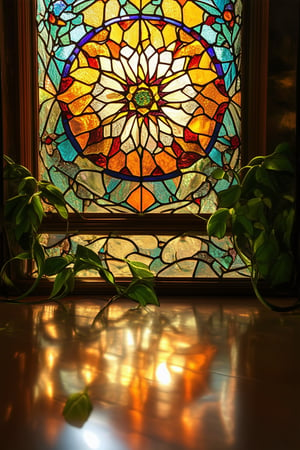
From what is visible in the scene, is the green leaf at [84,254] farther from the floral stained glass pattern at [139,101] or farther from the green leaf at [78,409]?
the green leaf at [78,409]

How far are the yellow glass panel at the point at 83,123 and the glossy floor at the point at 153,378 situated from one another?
1.68 ft

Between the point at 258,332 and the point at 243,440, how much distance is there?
0.46 meters

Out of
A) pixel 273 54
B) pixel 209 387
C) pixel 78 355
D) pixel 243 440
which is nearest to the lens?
pixel 243 440

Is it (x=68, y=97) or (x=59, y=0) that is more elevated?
(x=59, y=0)

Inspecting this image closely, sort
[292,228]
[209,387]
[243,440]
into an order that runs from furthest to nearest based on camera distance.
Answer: [292,228], [209,387], [243,440]

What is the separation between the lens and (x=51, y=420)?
566 millimetres

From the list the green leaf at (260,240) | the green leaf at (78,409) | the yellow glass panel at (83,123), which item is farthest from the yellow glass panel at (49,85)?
the green leaf at (78,409)

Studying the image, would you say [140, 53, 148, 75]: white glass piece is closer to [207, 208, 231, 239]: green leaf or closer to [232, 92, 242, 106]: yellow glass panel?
[232, 92, 242, 106]: yellow glass panel

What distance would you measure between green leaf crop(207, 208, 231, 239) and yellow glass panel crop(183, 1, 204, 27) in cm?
57

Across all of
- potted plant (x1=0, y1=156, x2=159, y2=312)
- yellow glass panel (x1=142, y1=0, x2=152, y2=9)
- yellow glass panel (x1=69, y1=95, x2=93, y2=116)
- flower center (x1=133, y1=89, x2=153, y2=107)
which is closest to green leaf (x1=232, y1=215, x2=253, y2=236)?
potted plant (x1=0, y1=156, x2=159, y2=312)

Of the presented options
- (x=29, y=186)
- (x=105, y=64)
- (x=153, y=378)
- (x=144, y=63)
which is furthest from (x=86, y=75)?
(x=153, y=378)

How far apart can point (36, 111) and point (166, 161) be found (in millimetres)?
391

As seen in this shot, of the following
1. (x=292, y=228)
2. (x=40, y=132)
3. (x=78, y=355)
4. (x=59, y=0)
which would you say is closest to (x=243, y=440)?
(x=78, y=355)

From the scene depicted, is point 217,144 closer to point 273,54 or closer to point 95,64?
point 273,54
